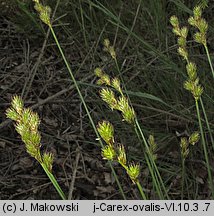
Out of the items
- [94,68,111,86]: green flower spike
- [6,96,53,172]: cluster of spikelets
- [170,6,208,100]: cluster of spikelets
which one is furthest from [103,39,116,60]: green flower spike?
[6,96,53,172]: cluster of spikelets

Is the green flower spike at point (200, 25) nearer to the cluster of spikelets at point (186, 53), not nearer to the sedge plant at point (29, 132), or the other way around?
the cluster of spikelets at point (186, 53)

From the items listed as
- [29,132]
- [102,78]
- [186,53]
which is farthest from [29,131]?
[186,53]

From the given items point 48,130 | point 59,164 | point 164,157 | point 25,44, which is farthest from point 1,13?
point 164,157

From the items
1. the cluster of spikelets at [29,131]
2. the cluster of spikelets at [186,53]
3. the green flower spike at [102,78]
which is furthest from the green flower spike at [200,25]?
the cluster of spikelets at [29,131]

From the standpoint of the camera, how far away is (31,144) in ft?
2.46

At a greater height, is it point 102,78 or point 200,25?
point 200,25

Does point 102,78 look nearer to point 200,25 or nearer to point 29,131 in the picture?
point 200,25

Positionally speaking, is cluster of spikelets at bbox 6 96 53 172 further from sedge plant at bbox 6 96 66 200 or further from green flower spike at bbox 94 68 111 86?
green flower spike at bbox 94 68 111 86

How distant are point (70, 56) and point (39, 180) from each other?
2.45 ft

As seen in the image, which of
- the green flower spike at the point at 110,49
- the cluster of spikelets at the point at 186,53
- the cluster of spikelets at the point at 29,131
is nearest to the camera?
the cluster of spikelets at the point at 29,131

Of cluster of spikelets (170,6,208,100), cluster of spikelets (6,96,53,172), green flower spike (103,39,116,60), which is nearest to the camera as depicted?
cluster of spikelets (6,96,53,172)

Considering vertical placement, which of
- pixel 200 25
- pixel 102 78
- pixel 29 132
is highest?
pixel 200 25

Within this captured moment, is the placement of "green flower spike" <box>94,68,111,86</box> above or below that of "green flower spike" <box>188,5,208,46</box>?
below

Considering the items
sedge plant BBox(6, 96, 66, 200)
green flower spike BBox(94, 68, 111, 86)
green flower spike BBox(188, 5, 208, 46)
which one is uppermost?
green flower spike BBox(188, 5, 208, 46)
